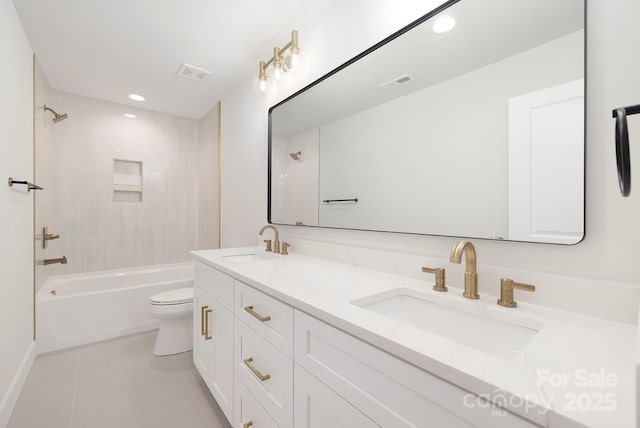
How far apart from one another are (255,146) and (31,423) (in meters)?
2.12

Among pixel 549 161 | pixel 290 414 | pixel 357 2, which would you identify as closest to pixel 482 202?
pixel 549 161

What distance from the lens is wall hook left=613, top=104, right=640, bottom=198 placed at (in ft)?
1.53

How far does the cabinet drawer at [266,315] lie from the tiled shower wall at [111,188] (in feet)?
7.88

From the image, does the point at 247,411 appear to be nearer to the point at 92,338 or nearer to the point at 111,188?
the point at 92,338

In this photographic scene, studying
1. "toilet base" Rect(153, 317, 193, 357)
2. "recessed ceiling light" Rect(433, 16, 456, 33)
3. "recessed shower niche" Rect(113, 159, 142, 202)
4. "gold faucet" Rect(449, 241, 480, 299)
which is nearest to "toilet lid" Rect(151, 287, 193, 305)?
"toilet base" Rect(153, 317, 193, 357)

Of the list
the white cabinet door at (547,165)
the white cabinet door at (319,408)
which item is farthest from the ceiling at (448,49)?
the white cabinet door at (319,408)

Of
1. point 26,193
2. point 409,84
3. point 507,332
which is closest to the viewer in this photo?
point 507,332

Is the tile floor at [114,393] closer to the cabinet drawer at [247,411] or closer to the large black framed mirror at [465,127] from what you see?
the cabinet drawer at [247,411]

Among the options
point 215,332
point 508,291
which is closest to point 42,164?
point 215,332

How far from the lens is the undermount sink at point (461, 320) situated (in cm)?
76

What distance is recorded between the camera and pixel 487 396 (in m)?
0.45

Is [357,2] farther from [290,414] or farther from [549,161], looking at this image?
[290,414]

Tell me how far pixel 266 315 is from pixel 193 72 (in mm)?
2329

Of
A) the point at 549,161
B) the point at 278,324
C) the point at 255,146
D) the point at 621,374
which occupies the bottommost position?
the point at 278,324
